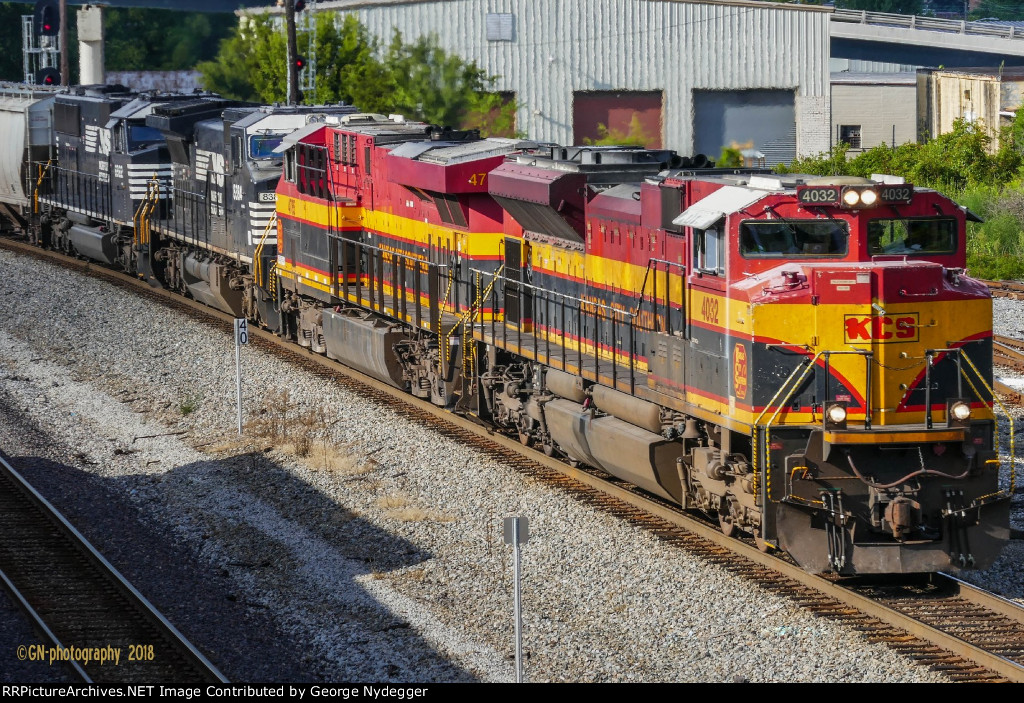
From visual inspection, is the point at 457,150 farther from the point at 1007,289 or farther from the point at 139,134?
the point at 1007,289

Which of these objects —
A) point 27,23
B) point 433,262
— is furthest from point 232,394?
point 27,23

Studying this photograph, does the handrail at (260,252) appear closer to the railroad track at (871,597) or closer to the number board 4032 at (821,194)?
the railroad track at (871,597)

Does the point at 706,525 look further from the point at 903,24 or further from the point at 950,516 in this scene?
the point at 903,24

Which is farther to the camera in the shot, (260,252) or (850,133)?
(850,133)

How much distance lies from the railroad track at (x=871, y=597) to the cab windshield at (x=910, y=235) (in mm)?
2606

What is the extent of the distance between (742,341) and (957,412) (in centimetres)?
170

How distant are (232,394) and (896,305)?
1087 centimetres

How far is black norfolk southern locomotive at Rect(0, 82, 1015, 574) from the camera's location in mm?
11031

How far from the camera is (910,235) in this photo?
37.3 ft

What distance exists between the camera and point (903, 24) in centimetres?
5734

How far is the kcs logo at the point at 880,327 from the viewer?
10.9 metres

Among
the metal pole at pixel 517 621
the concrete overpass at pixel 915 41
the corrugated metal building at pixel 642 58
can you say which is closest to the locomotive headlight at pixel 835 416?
the metal pole at pixel 517 621

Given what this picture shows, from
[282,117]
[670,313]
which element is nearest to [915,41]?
[282,117]
